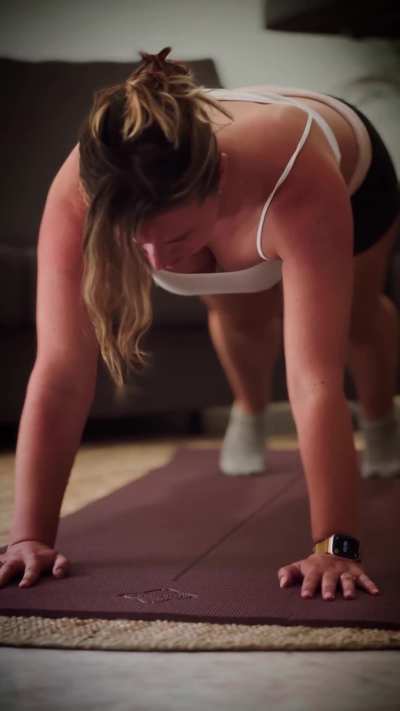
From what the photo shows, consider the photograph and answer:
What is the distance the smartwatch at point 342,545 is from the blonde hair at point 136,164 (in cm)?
26

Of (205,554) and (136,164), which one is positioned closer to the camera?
(136,164)

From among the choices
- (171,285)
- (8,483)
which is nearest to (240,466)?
(8,483)

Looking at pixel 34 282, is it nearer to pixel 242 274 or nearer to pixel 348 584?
pixel 242 274

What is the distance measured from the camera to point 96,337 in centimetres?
106

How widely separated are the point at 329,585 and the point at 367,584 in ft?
0.11

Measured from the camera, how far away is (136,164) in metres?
0.84

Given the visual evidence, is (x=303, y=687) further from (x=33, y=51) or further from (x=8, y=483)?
(x=33, y=51)

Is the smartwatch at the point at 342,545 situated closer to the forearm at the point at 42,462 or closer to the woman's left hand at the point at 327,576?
the woman's left hand at the point at 327,576

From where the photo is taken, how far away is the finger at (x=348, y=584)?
89cm

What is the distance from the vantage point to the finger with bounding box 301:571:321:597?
2.93 feet

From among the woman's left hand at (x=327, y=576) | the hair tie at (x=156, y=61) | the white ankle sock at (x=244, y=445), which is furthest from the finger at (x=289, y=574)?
the white ankle sock at (x=244, y=445)

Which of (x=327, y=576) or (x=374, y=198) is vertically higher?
(x=374, y=198)

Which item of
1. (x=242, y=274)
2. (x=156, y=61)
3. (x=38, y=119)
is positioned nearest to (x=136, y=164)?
(x=156, y=61)

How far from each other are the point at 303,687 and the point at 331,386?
313mm
